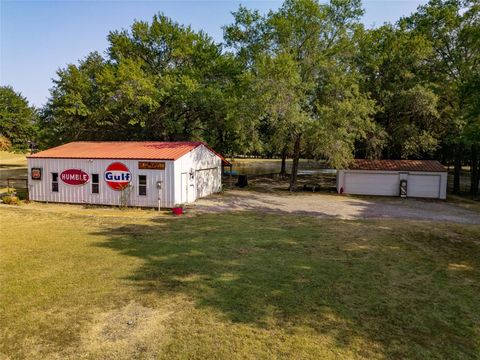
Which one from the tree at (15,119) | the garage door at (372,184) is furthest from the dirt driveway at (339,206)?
the tree at (15,119)

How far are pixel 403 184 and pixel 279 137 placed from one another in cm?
1003

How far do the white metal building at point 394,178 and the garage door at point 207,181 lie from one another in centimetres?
987

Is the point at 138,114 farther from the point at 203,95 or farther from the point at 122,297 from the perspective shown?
the point at 122,297

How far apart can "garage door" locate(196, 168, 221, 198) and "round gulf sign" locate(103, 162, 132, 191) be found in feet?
15.6

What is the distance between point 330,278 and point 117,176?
15.0 metres

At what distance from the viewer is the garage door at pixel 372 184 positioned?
2802 centimetres

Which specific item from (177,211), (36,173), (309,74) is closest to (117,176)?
(177,211)

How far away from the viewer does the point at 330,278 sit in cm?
972

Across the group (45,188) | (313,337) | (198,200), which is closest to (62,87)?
(45,188)

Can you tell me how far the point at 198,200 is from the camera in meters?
23.5

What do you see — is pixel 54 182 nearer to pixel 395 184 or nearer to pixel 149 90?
pixel 149 90

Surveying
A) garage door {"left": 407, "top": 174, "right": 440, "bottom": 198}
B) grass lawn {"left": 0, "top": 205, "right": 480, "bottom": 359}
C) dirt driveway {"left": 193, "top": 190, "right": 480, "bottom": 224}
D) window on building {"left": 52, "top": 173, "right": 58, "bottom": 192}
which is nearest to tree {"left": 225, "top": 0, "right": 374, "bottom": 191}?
dirt driveway {"left": 193, "top": 190, "right": 480, "bottom": 224}

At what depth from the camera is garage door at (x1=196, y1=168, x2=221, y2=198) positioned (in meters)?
24.2

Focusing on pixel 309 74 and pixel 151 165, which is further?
pixel 309 74
